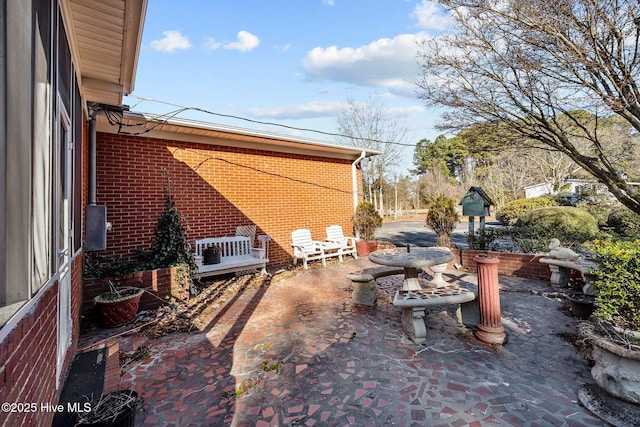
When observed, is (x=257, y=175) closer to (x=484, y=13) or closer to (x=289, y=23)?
(x=289, y=23)

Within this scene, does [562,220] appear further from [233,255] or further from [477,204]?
[233,255]

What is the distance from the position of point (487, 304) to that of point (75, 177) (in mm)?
4888

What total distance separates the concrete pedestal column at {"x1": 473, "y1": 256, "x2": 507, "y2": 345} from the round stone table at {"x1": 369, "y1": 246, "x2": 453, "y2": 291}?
71cm

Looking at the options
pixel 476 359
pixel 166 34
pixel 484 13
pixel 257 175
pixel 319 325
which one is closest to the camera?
pixel 476 359

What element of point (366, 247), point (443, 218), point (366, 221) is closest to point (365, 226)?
point (366, 221)

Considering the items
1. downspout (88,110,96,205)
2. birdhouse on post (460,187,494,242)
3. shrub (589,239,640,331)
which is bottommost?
shrub (589,239,640,331)

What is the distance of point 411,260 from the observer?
13.6 feet

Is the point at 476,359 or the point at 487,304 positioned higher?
the point at 487,304

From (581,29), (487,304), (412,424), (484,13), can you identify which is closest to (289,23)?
(484,13)

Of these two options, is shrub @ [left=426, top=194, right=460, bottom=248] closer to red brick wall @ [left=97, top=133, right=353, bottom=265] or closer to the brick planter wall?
red brick wall @ [left=97, top=133, right=353, bottom=265]

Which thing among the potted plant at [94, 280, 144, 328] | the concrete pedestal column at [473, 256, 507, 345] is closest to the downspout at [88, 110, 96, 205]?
the potted plant at [94, 280, 144, 328]

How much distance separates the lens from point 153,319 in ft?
13.9

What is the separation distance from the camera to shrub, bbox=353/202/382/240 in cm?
879

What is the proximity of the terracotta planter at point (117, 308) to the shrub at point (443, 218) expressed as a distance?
666 centimetres
